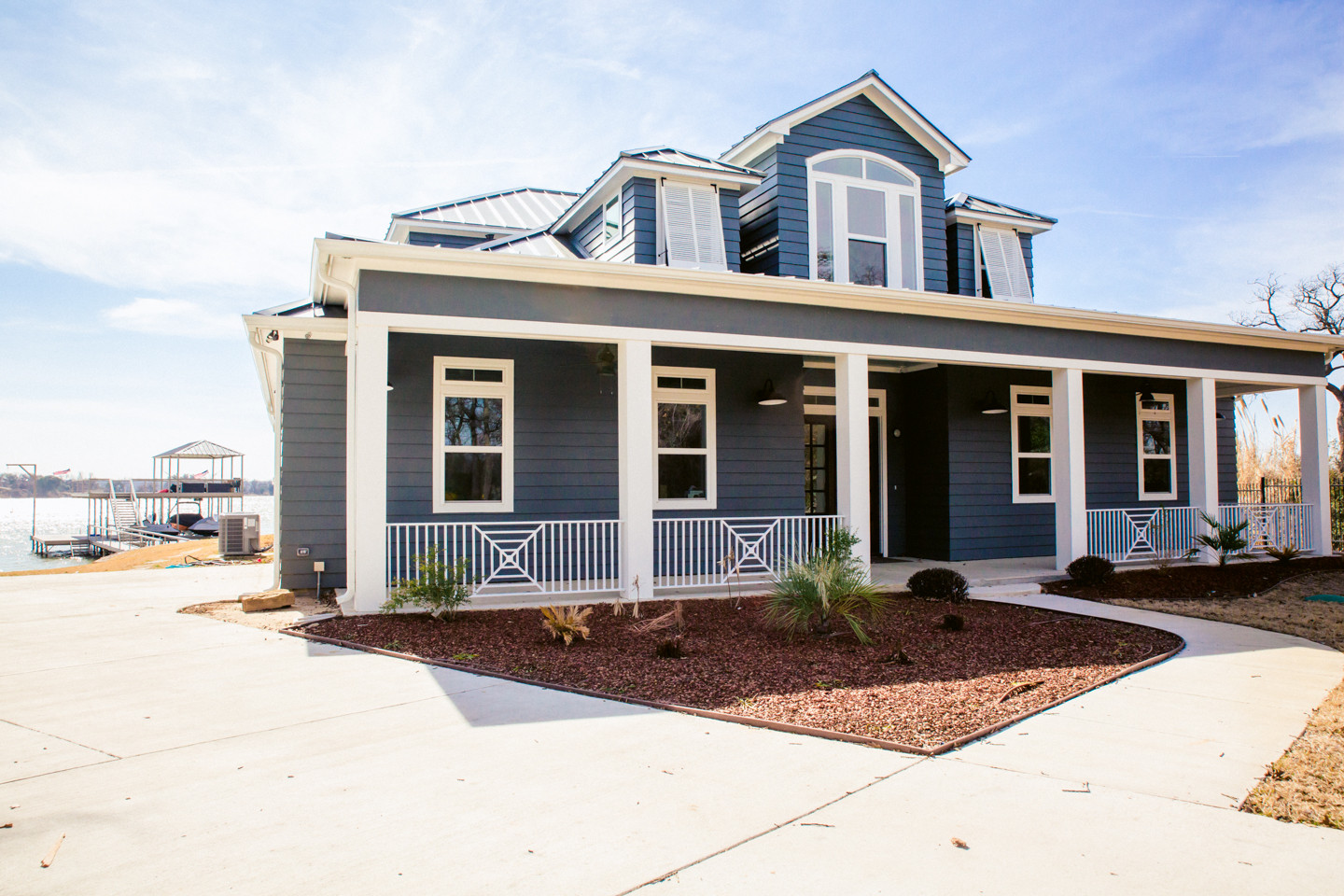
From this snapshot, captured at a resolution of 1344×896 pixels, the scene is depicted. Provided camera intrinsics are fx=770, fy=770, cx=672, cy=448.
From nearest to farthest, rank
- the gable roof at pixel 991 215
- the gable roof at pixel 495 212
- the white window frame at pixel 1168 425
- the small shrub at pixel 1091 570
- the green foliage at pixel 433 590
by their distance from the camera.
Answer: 1. the green foliage at pixel 433 590
2. the small shrub at pixel 1091 570
3. the gable roof at pixel 495 212
4. the gable roof at pixel 991 215
5. the white window frame at pixel 1168 425

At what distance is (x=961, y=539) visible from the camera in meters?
11.5

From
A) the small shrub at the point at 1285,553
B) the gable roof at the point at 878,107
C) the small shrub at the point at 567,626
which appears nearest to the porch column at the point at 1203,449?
the small shrub at the point at 1285,553

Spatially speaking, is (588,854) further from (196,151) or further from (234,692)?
(196,151)

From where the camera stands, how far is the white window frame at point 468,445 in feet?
29.3

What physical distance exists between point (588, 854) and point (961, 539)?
1006 cm

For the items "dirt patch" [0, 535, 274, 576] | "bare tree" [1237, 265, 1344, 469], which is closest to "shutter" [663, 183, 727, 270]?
"dirt patch" [0, 535, 274, 576]

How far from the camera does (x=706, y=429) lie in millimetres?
10227

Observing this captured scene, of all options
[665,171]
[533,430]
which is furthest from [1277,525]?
[533,430]

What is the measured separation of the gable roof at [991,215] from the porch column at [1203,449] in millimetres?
3271

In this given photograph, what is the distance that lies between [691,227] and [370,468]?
529 cm

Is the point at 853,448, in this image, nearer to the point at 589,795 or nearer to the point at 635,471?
the point at 635,471

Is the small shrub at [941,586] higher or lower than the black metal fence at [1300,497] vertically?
lower

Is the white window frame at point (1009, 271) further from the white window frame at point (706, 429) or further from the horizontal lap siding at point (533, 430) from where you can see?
the horizontal lap siding at point (533, 430)

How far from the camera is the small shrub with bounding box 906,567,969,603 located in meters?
8.28
